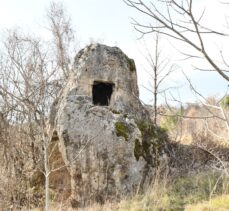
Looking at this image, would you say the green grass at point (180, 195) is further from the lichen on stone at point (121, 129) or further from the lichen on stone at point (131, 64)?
the lichen on stone at point (131, 64)

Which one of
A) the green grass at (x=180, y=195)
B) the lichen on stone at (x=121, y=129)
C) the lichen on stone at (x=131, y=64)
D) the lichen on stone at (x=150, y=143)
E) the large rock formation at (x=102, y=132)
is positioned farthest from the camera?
the lichen on stone at (x=131, y=64)

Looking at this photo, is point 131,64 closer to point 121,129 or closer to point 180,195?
point 121,129

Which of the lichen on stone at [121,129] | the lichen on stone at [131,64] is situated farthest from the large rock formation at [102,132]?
the lichen on stone at [131,64]

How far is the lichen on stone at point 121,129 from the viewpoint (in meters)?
7.81

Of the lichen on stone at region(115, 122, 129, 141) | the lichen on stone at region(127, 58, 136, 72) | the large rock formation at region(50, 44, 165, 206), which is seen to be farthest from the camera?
the lichen on stone at region(127, 58, 136, 72)

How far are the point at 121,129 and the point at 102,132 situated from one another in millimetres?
400

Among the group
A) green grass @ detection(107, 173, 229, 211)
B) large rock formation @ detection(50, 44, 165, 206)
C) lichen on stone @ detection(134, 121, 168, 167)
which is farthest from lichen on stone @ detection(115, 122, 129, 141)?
green grass @ detection(107, 173, 229, 211)

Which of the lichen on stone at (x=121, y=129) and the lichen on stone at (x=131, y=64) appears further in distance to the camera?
the lichen on stone at (x=131, y=64)

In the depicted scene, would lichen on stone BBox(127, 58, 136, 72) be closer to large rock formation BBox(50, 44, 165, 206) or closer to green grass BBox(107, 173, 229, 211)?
large rock formation BBox(50, 44, 165, 206)

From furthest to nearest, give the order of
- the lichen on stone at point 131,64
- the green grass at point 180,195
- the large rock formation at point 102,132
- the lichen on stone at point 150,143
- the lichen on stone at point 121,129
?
the lichen on stone at point 131,64
the lichen on stone at point 150,143
the lichen on stone at point 121,129
the large rock formation at point 102,132
the green grass at point 180,195

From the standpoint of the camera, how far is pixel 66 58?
55.3ft

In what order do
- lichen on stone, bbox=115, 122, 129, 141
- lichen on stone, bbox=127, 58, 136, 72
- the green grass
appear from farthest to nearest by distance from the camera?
lichen on stone, bbox=127, 58, 136, 72 → lichen on stone, bbox=115, 122, 129, 141 → the green grass

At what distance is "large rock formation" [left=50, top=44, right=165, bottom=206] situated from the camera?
7.53 m

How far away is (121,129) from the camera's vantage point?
789 cm
